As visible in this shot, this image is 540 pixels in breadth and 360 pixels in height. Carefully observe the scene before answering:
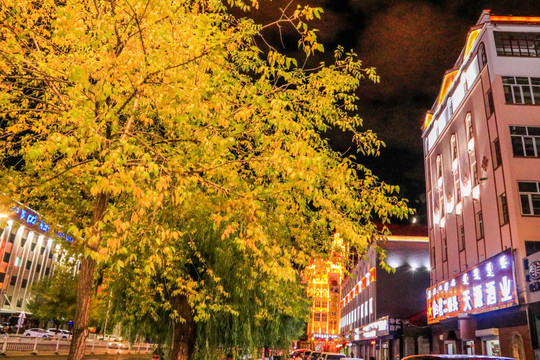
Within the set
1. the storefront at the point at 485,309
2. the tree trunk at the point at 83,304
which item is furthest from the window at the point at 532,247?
the tree trunk at the point at 83,304

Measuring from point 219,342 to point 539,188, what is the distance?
18.7 meters

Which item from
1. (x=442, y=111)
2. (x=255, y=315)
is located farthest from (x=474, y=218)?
(x=255, y=315)

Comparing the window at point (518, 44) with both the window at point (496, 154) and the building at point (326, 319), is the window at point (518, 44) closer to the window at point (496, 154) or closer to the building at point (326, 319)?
the window at point (496, 154)

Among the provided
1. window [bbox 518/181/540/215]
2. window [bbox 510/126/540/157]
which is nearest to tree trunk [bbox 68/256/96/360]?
window [bbox 518/181/540/215]

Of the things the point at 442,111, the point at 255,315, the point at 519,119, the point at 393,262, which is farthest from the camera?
Answer: the point at 393,262

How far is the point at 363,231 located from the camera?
417 inches

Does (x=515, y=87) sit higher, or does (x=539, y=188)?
(x=515, y=87)

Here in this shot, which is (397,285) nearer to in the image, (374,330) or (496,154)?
(374,330)

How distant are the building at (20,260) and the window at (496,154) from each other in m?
53.0

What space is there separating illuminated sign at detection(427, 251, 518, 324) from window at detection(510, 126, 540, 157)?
5.95 metres

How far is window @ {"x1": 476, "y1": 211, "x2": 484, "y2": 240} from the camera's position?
26.0 metres

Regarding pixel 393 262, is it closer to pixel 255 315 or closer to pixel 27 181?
pixel 255 315

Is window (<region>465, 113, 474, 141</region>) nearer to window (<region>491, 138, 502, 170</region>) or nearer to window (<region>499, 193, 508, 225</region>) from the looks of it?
window (<region>491, 138, 502, 170</region>)

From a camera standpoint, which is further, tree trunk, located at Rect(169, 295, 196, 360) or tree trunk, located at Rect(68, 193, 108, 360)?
tree trunk, located at Rect(169, 295, 196, 360)
